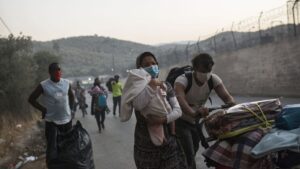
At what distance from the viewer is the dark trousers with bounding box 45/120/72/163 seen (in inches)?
251

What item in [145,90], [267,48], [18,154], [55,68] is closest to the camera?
[145,90]

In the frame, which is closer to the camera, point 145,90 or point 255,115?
point 255,115

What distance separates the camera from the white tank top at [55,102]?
7.04m

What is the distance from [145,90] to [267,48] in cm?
2109

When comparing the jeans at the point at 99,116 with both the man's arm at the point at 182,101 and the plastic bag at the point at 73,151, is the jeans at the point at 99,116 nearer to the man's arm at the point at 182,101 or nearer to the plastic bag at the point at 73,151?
the plastic bag at the point at 73,151

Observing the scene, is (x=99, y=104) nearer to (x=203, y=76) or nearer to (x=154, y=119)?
(x=203, y=76)

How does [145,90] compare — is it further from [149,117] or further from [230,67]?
[230,67]

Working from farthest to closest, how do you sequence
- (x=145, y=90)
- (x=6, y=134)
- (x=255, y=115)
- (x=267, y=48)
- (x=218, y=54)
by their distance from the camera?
(x=218, y=54), (x=267, y=48), (x=6, y=134), (x=145, y=90), (x=255, y=115)

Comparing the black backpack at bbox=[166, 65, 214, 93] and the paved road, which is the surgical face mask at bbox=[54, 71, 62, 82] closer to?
the black backpack at bbox=[166, 65, 214, 93]

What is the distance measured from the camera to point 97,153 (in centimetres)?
1055

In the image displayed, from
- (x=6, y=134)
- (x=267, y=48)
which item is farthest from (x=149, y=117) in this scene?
(x=267, y=48)

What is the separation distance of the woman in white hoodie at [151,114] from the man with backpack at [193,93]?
45 centimetres

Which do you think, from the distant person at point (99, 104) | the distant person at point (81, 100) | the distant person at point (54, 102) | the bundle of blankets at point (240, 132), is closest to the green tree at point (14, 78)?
the distant person at point (99, 104)

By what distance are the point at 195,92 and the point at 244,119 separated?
1.56 m
